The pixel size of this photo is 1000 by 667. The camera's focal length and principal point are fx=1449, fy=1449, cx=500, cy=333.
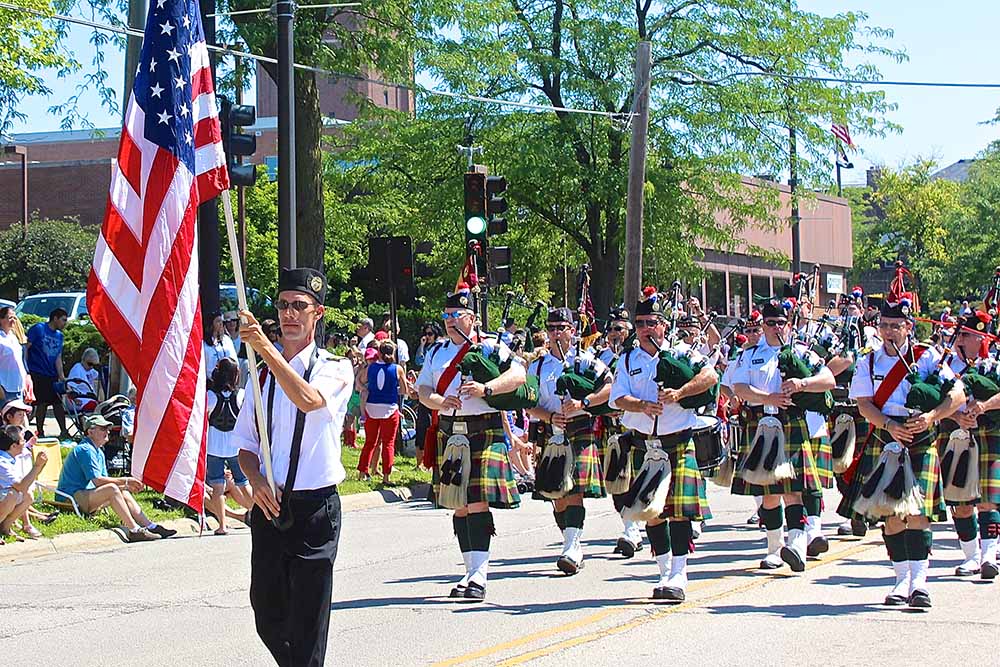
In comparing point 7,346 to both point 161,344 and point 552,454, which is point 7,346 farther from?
point 161,344

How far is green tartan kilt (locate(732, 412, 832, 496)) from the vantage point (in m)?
11.5

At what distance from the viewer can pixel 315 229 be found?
66.3 feet

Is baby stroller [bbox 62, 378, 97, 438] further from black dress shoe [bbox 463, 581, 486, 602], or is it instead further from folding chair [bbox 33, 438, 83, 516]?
black dress shoe [bbox 463, 581, 486, 602]

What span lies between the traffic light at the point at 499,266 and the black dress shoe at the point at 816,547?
326 inches

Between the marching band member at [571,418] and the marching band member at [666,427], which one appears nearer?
the marching band member at [666,427]

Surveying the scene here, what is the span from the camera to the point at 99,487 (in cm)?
1395

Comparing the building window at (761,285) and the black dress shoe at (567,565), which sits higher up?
the building window at (761,285)

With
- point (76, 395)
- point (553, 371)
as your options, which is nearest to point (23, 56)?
point (76, 395)

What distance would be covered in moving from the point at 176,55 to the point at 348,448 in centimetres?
1472

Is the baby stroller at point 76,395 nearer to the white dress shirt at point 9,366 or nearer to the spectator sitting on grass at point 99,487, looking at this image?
the white dress shirt at point 9,366

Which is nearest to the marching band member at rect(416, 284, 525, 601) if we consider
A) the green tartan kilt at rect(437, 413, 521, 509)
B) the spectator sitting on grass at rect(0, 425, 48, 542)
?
the green tartan kilt at rect(437, 413, 521, 509)

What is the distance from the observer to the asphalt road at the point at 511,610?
8.28m

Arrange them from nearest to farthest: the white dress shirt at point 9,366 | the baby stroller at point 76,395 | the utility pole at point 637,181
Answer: the white dress shirt at point 9,366
the baby stroller at point 76,395
the utility pole at point 637,181

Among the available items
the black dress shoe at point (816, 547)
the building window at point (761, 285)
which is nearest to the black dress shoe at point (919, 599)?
the black dress shoe at point (816, 547)
